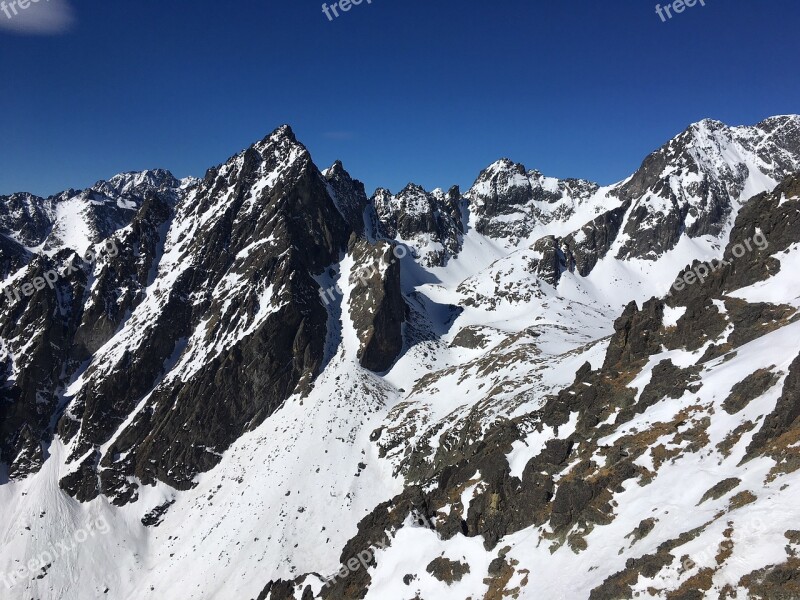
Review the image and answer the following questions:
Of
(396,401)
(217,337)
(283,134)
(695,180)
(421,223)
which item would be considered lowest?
(396,401)

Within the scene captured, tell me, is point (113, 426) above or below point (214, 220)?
below

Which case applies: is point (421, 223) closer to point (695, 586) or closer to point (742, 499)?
point (742, 499)

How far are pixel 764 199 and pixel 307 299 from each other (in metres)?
80.5

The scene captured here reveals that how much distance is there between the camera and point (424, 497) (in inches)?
1567

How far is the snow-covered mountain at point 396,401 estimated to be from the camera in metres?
26.5

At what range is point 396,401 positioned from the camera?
88.8 meters

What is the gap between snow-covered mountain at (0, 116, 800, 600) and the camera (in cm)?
2648

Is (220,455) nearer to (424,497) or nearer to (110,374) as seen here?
(110,374)

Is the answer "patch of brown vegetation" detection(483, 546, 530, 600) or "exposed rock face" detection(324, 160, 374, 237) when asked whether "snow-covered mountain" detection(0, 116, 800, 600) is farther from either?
"exposed rock face" detection(324, 160, 374, 237)

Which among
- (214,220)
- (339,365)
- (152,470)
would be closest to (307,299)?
(339,365)

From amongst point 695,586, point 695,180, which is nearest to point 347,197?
Answer: point 695,180

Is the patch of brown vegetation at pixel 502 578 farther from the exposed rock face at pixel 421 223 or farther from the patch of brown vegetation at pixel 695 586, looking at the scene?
the exposed rock face at pixel 421 223

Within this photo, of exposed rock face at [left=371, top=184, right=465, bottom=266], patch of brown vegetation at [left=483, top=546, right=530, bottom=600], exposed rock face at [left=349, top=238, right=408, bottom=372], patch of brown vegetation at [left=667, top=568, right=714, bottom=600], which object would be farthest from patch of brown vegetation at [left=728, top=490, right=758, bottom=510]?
exposed rock face at [left=371, top=184, right=465, bottom=266]

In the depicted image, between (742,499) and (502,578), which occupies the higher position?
(742,499)
